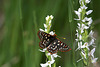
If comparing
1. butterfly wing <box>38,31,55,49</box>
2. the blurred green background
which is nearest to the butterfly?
butterfly wing <box>38,31,55,49</box>

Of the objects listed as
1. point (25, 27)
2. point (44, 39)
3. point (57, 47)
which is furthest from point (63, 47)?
point (25, 27)

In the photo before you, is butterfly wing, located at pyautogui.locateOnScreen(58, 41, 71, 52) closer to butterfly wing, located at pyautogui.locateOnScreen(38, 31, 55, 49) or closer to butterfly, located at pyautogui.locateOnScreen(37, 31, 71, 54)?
butterfly, located at pyautogui.locateOnScreen(37, 31, 71, 54)

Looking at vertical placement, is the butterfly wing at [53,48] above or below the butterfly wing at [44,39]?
below

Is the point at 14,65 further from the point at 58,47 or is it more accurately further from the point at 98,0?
the point at 98,0

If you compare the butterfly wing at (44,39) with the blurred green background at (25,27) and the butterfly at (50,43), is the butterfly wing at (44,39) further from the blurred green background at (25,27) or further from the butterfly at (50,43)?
the blurred green background at (25,27)

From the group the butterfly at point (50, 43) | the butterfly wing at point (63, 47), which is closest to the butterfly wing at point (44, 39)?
the butterfly at point (50, 43)

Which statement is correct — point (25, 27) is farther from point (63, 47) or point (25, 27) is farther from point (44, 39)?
point (63, 47)

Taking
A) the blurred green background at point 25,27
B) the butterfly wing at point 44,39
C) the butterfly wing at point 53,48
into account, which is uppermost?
the blurred green background at point 25,27

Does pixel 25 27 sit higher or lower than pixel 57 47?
higher

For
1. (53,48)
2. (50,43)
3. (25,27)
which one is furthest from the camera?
(25,27)
